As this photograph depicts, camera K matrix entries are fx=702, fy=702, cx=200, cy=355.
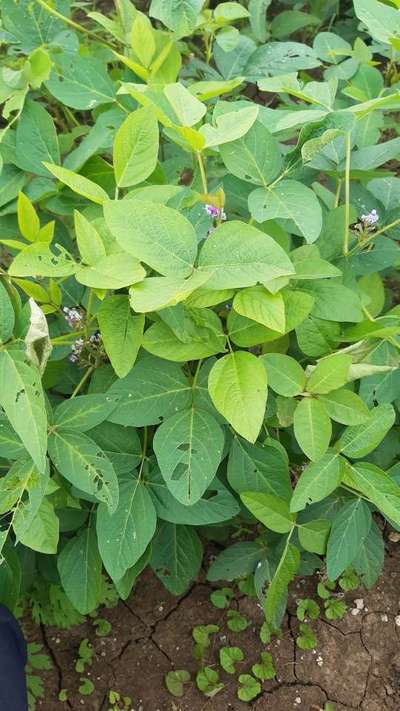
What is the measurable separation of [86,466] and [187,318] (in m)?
0.28

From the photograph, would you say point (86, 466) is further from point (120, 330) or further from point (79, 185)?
point (79, 185)

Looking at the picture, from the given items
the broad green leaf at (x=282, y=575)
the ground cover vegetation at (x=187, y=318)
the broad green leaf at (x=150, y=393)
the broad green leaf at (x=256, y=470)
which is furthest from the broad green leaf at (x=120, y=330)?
the broad green leaf at (x=282, y=575)

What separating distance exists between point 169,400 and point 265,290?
27 centimetres

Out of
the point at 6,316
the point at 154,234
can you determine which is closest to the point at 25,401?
the point at 6,316

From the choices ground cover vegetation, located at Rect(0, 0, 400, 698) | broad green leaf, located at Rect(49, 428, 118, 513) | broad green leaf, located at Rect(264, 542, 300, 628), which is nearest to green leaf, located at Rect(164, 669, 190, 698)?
ground cover vegetation, located at Rect(0, 0, 400, 698)

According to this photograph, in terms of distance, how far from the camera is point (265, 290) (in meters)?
1.04

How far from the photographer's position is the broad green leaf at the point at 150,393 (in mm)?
1166

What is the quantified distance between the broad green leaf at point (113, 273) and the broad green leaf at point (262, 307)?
0.53 ft

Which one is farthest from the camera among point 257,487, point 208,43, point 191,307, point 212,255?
point 208,43

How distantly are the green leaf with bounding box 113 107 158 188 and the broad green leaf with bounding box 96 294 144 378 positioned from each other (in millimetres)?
198

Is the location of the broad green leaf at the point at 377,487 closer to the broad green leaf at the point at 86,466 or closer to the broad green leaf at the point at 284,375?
the broad green leaf at the point at 284,375

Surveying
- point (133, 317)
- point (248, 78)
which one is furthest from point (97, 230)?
point (248, 78)

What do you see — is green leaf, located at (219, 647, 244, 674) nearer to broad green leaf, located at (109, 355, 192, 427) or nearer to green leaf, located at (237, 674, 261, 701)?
green leaf, located at (237, 674, 261, 701)

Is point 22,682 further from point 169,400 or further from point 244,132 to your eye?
point 244,132
